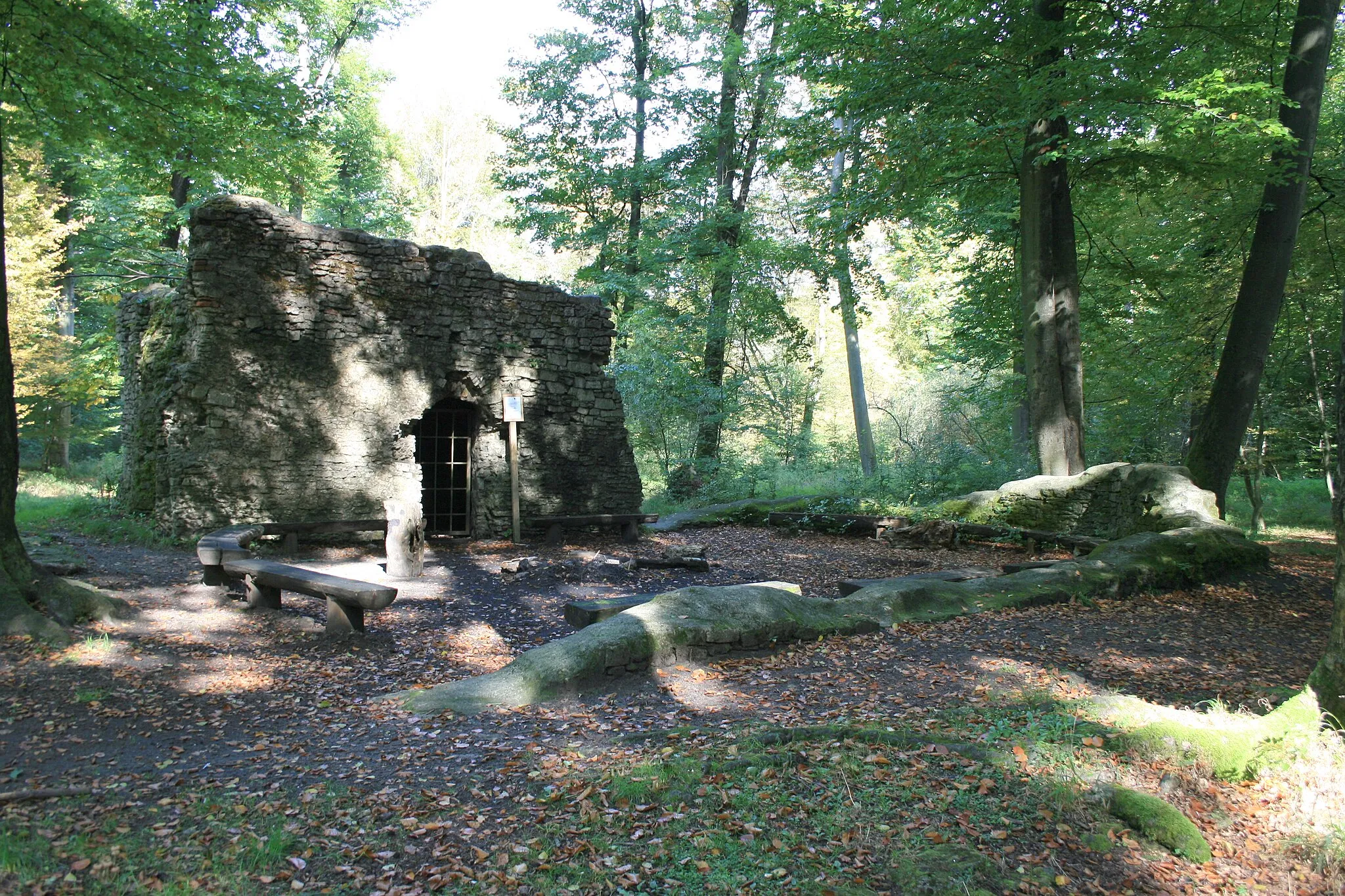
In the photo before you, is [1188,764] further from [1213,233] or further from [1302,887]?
[1213,233]

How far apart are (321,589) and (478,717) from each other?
2317 millimetres

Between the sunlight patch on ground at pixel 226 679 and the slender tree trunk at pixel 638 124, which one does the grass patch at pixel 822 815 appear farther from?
the slender tree trunk at pixel 638 124

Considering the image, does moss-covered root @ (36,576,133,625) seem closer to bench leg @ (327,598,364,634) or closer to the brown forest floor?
the brown forest floor

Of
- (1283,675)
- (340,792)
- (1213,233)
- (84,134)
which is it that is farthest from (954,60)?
(340,792)

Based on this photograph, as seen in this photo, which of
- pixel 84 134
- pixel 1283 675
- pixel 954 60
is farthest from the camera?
pixel 954 60

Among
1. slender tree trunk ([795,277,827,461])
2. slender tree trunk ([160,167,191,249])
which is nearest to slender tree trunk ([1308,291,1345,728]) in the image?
slender tree trunk ([795,277,827,461])

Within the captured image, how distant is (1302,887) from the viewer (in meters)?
2.60

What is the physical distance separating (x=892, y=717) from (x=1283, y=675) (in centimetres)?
301

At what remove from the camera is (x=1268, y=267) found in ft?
31.9

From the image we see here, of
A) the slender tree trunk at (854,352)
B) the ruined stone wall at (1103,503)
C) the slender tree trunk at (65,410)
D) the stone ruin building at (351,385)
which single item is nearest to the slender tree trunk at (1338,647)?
the ruined stone wall at (1103,503)

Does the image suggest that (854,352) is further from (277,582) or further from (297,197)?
(277,582)

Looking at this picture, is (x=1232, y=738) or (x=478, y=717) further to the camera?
(x=478, y=717)

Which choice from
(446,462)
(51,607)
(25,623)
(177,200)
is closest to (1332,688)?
(25,623)

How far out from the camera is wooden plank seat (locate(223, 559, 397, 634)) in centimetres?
592
